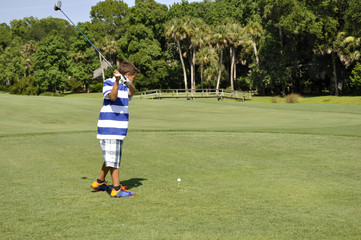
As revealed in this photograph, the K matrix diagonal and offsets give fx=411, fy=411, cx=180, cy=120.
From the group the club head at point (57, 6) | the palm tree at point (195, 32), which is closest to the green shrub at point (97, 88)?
the palm tree at point (195, 32)

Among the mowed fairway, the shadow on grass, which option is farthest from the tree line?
the shadow on grass

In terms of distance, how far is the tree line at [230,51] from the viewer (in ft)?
190

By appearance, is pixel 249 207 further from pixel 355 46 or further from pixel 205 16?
pixel 205 16

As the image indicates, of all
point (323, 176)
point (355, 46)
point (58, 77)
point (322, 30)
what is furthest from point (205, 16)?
point (323, 176)

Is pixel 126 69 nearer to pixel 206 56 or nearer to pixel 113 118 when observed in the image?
pixel 113 118

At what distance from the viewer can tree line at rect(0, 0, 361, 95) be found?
57812 mm

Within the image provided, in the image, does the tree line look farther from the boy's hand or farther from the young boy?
the boy's hand

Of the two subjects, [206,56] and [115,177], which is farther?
[206,56]

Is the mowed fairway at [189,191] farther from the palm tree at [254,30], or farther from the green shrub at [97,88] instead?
the green shrub at [97,88]

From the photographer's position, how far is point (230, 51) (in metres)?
73.3

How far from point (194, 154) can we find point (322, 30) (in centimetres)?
5400

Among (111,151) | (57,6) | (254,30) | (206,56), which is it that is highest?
(254,30)

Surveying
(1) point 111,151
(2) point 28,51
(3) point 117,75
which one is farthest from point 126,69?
(2) point 28,51

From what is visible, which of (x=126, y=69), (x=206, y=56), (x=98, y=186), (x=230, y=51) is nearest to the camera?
(x=126, y=69)
